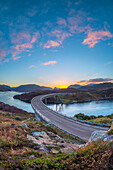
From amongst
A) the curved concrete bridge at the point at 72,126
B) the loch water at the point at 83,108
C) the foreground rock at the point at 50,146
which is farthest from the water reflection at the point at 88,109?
the foreground rock at the point at 50,146

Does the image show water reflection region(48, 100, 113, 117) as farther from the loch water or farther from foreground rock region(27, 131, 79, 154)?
foreground rock region(27, 131, 79, 154)

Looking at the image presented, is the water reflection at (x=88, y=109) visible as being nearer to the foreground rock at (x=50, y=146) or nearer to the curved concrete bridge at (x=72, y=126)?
the curved concrete bridge at (x=72, y=126)

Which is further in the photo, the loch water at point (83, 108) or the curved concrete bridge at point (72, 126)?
the loch water at point (83, 108)

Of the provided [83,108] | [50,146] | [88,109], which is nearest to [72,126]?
[50,146]

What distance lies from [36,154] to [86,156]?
3.74m

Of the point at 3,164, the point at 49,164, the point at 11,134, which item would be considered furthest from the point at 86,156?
the point at 11,134

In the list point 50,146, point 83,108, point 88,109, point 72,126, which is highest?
point 50,146

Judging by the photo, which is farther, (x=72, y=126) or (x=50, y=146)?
(x=72, y=126)

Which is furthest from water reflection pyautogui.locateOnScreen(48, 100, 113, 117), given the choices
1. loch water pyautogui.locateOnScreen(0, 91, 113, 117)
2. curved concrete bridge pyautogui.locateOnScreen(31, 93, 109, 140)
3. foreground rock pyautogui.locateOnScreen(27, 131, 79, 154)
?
foreground rock pyautogui.locateOnScreen(27, 131, 79, 154)

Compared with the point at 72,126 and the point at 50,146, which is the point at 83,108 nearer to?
the point at 72,126

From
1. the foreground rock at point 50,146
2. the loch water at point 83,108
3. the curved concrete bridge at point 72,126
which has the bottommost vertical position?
the loch water at point 83,108

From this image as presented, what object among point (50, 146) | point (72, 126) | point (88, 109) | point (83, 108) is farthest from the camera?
point (83, 108)

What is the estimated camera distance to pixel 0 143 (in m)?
7.25

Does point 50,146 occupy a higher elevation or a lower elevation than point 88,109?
higher
